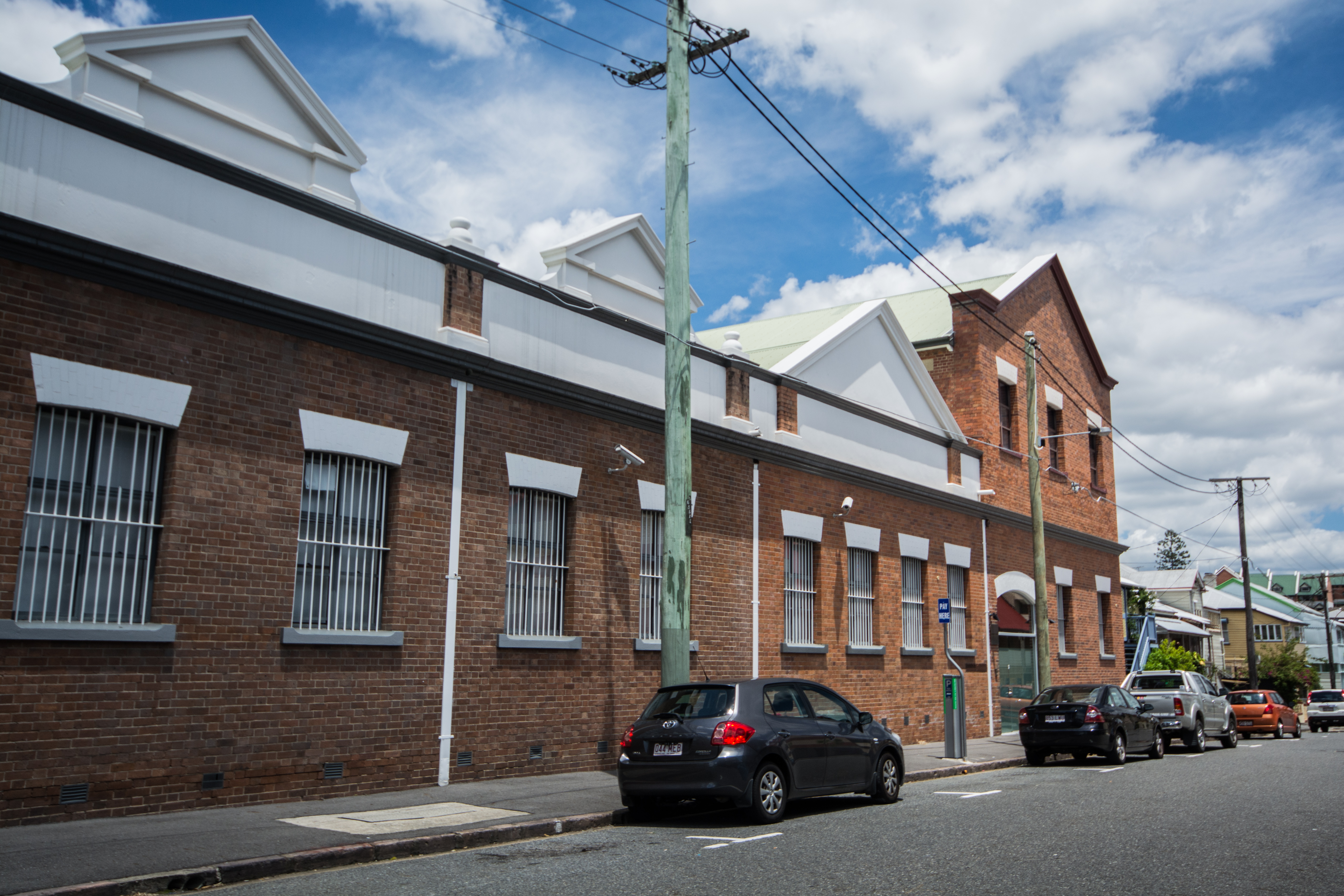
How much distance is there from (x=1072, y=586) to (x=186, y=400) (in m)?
24.3

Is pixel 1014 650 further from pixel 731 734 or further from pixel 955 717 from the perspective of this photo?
pixel 731 734

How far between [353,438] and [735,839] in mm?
5635

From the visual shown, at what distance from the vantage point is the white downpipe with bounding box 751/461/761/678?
664 inches

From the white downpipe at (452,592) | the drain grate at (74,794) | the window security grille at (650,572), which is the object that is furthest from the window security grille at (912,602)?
the drain grate at (74,794)

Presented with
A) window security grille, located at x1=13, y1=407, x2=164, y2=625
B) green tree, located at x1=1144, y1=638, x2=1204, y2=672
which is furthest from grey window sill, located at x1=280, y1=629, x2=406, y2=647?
green tree, located at x1=1144, y1=638, x2=1204, y2=672

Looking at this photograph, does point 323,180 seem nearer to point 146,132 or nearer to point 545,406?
point 146,132

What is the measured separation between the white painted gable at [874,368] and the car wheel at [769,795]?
9.40m

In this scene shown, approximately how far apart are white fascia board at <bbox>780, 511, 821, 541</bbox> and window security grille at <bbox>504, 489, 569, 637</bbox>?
5.04 meters

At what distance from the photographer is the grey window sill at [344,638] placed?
35.1 feet

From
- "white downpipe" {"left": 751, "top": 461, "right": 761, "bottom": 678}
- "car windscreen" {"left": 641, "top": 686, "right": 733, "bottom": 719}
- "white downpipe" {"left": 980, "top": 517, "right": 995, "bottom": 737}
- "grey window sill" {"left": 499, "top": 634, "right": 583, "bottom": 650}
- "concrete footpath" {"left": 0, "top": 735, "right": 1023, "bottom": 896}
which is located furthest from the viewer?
"white downpipe" {"left": 980, "top": 517, "right": 995, "bottom": 737}

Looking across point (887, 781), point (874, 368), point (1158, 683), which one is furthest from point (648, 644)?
point (1158, 683)

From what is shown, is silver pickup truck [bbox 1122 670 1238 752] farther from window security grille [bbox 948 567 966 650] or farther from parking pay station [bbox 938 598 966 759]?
parking pay station [bbox 938 598 966 759]

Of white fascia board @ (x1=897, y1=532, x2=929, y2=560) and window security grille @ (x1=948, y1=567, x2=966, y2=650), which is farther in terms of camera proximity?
window security grille @ (x1=948, y1=567, x2=966, y2=650)

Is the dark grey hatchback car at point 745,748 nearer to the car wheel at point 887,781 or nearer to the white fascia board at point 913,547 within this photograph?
the car wheel at point 887,781
